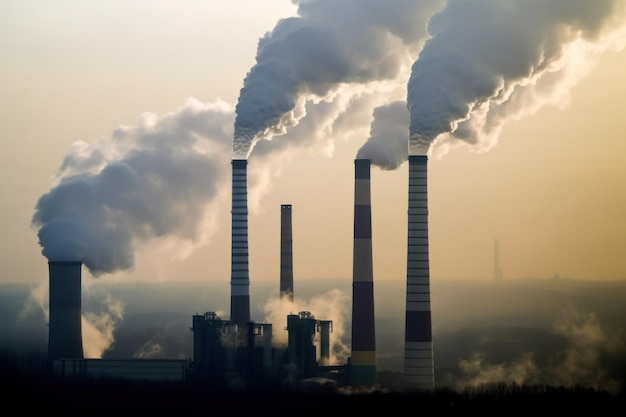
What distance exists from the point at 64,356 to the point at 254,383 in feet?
25.8

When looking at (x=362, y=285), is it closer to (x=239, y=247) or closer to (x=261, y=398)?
(x=239, y=247)

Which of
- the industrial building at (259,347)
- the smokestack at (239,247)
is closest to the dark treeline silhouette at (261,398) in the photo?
the industrial building at (259,347)

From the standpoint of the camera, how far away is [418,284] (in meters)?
43.7

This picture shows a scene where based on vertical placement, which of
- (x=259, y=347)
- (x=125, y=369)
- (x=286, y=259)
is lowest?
(x=125, y=369)

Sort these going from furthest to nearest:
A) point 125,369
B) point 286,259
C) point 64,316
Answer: point 286,259 → point 64,316 → point 125,369

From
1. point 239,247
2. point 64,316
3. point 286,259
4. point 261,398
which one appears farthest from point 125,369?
point 286,259

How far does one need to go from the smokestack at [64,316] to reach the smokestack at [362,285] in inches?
433

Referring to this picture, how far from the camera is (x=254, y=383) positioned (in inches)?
1843

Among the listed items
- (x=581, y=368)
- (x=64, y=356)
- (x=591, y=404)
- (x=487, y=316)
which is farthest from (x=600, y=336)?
(x=64, y=356)

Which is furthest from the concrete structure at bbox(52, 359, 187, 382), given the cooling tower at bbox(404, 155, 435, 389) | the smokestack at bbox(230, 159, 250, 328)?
the cooling tower at bbox(404, 155, 435, 389)

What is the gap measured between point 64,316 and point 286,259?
1524 cm

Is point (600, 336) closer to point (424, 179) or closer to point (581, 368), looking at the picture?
point (581, 368)

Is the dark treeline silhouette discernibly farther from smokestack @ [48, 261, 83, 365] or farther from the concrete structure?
smokestack @ [48, 261, 83, 365]

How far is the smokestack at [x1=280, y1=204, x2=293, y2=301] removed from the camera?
60.9 metres
